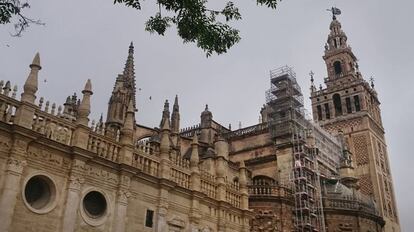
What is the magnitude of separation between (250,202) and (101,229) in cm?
1367

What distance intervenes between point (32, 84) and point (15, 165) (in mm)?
2917

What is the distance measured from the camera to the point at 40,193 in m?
15.1

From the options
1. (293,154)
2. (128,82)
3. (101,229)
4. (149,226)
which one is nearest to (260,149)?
(293,154)

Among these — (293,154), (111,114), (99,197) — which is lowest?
(99,197)

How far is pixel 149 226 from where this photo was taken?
18.2 metres

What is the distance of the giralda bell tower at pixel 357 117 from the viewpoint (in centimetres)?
4675

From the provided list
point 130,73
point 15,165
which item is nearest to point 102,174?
point 15,165

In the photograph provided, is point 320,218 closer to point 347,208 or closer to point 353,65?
point 347,208

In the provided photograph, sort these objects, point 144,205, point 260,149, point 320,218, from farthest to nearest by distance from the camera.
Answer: point 260,149, point 320,218, point 144,205

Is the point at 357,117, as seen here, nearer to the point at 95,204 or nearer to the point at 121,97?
the point at 121,97

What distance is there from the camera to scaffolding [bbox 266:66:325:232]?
29422 millimetres

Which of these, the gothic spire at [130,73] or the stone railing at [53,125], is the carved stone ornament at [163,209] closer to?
the stone railing at [53,125]

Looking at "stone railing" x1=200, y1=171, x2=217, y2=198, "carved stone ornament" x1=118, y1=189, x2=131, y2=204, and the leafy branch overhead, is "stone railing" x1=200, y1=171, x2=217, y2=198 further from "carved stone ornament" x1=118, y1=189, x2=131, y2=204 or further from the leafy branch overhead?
the leafy branch overhead

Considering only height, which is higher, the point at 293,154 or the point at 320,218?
the point at 293,154
